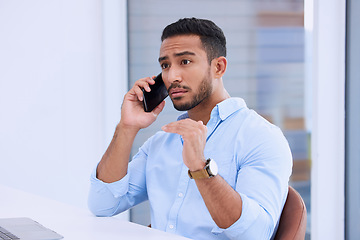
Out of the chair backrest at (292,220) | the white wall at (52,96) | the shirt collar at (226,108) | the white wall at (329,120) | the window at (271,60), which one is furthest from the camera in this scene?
the white wall at (52,96)

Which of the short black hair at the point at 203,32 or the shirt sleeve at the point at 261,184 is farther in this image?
the short black hair at the point at 203,32

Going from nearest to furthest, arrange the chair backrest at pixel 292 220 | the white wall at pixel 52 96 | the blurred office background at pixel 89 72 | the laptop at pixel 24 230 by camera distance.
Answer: the laptop at pixel 24 230, the chair backrest at pixel 292 220, the blurred office background at pixel 89 72, the white wall at pixel 52 96

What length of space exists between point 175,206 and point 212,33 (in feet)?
2.12

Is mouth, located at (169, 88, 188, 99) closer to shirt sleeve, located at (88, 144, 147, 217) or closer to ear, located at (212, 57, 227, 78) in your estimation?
ear, located at (212, 57, 227, 78)

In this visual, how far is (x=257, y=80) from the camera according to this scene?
314 cm

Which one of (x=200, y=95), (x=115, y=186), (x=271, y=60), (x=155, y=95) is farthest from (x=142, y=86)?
(x=271, y=60)

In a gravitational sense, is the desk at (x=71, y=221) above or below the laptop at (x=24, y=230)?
below

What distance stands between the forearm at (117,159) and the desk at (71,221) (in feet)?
0.56

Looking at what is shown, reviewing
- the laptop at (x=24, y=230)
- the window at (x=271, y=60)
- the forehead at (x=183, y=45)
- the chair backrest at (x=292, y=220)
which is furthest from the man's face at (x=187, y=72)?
the window at (x=271, y=60)

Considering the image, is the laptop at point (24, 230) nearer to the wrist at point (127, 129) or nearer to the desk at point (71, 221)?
the desk at point (71, 221)

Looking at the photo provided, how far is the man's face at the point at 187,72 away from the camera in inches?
72.6

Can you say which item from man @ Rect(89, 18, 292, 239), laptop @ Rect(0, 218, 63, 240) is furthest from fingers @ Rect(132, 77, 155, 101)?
laptop @ Rect(0, 218, 63, 240)

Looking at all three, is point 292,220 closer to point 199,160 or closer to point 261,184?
point 261,184

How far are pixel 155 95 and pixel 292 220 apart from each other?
2.58 ft
